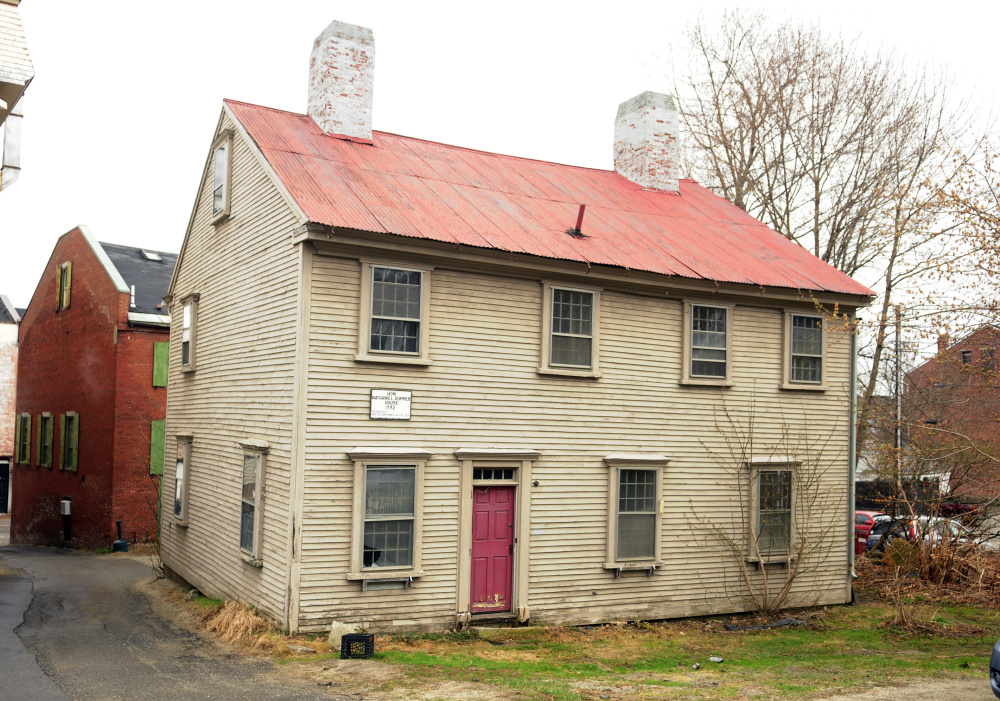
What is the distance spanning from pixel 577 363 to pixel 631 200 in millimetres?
6156

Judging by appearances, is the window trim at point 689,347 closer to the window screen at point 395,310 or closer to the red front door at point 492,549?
the red front door at point 492,549

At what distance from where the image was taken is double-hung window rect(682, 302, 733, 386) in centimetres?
1576

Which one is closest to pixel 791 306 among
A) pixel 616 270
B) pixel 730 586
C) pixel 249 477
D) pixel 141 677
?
pixel 616 270

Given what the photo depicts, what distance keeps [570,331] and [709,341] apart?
9.96 feet

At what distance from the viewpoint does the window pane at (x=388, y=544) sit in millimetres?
12766

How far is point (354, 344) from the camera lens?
12.8 m

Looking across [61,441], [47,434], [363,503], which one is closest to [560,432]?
[363,503]

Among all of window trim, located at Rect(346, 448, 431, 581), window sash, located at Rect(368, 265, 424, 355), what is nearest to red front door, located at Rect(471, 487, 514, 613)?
window trim, located at Rect(346, 448, 431, 581)

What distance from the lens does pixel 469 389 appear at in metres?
13.7

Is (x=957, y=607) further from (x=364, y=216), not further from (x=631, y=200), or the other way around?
(x=364, y=216)

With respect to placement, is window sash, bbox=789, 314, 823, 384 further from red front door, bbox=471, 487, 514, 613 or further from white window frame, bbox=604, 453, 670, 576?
red front door, bbox=471, 487, 514, 613

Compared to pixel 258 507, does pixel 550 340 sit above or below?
above

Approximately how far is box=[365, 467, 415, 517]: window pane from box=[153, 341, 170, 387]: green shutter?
15.3 m

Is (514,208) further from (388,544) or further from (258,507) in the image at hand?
(258,507)
